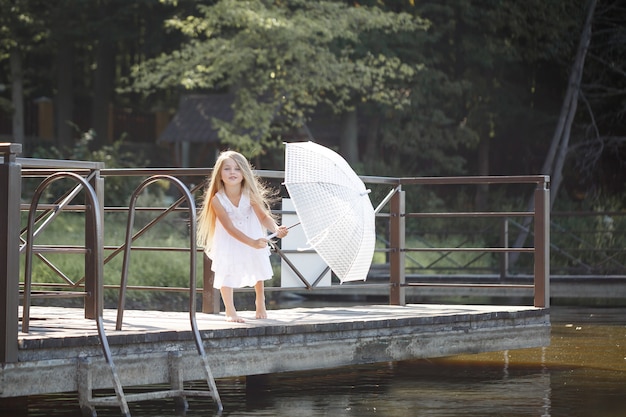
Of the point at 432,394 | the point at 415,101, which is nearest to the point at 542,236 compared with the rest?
the point at 432,394

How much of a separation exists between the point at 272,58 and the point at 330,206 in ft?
59.1

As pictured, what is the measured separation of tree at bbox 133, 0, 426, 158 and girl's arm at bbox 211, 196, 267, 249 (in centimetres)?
1561

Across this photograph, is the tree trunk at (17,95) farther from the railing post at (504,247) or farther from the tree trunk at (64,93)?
the railing post at (504,247)

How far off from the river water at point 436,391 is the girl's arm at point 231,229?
1109mm

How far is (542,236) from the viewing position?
422 inches

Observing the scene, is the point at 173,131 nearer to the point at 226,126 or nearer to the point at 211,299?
the point at 226,126

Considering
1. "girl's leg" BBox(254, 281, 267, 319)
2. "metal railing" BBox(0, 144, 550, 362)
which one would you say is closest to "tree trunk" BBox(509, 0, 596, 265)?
"metal railing" BBox(0, 144, 550, 362)

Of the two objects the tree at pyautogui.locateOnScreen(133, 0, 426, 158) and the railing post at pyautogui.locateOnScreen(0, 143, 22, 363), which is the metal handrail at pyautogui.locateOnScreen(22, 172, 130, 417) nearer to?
the railing post at pyautogui.locateOnScreen(0, 143, 22, 363)

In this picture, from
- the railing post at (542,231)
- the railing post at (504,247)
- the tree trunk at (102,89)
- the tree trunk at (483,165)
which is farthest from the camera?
the tree trunk at (102,89)

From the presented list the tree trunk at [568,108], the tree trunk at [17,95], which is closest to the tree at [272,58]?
the tree trunk at [568,108]

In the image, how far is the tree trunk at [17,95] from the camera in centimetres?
3284

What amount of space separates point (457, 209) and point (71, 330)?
21.7 meters

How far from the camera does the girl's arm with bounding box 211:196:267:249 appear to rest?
Answer: 28.6 ft

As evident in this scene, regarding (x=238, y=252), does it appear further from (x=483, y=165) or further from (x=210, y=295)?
(x=483, y=165)
